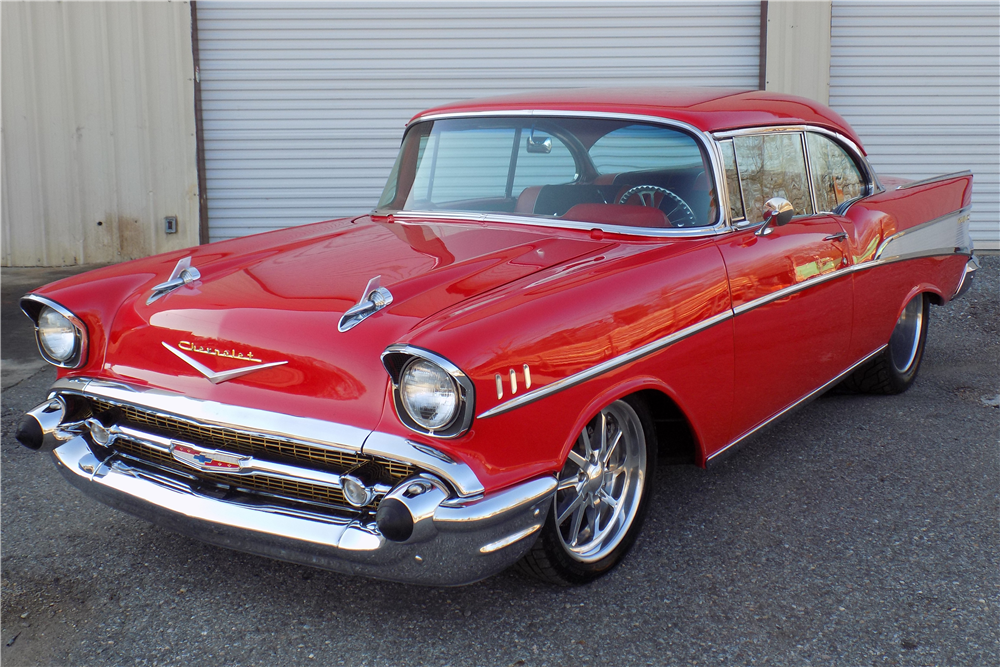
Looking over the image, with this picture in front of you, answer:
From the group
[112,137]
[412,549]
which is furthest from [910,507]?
[112,137]

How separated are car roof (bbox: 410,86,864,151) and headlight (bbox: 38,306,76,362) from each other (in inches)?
65.0

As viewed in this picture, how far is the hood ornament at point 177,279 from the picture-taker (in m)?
2.62

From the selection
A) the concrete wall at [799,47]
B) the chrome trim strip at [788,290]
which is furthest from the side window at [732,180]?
the concrete wall at [799,47]

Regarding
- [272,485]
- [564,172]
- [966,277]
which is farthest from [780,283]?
[966,277]

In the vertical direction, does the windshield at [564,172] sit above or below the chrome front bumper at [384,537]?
above

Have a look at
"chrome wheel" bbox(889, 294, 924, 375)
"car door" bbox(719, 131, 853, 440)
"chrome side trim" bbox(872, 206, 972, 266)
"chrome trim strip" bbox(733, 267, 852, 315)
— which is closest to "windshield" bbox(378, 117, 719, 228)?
"car door" bbox(719, 131, 853, 440)

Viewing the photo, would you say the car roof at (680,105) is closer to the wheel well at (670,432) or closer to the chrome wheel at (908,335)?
the wheel well at (670,432)

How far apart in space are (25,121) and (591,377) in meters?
7.19

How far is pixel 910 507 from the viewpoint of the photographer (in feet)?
9.94

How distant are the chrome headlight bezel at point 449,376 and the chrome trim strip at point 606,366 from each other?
50 mm

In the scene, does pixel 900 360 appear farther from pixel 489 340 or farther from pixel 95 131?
pixel 95 131

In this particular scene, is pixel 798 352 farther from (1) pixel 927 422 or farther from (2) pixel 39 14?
(2) pixel 39 14

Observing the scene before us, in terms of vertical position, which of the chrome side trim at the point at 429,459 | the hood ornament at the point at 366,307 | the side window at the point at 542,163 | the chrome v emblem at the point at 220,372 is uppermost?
the side window at the point at 542,163

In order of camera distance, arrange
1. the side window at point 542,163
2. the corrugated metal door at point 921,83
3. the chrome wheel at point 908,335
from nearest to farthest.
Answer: the side window at point 542,163 < the chrome wheel at point 908,335 < the corrugated metal door at point 921,83
